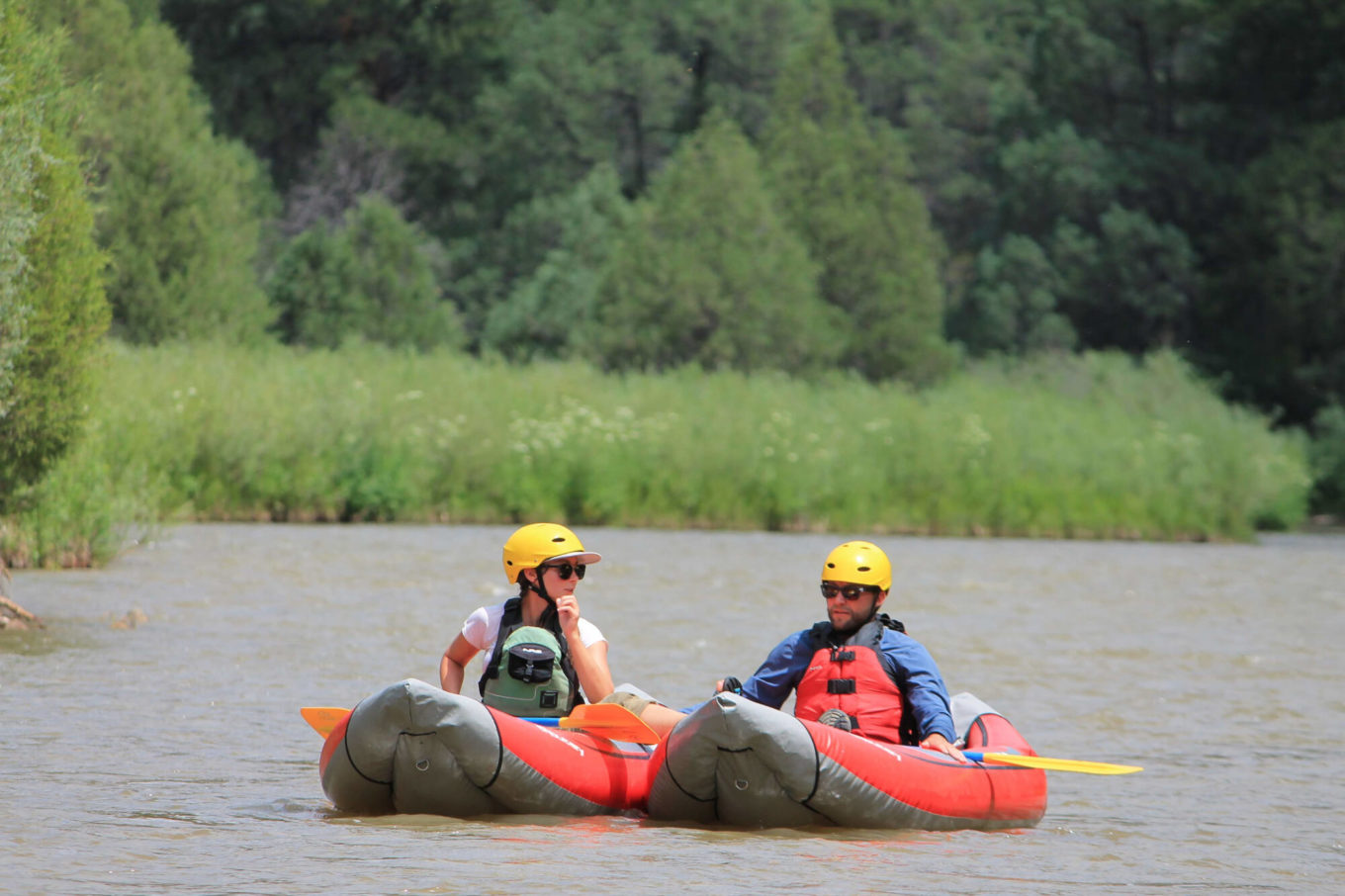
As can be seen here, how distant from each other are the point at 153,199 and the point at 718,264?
36.5 ft

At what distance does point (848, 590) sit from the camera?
833cm

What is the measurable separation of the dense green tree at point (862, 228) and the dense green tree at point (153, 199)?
42.4ft

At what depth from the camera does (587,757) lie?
7965mm

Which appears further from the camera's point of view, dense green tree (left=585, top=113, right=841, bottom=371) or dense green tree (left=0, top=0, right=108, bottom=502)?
dense green tree (left=585, top=113, right=841, bottom=371)

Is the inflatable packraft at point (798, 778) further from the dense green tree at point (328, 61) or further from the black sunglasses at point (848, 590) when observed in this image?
the dense green tree at point (328, 61)

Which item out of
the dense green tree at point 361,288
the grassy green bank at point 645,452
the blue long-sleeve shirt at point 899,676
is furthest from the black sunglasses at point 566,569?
the dense green tree at point 361,288

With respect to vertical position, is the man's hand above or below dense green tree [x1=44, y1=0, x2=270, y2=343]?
below

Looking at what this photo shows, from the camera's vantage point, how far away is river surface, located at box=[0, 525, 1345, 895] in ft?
23.3

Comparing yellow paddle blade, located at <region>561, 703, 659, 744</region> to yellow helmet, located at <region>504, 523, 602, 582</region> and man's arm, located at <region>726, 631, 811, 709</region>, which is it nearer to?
yellow helmet, located at <region>504, 523, 602, 582</region>

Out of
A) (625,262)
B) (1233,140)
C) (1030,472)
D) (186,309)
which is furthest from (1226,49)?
(186,309)

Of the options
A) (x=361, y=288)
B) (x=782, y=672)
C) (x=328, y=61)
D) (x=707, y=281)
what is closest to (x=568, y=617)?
(x=782, y=672)

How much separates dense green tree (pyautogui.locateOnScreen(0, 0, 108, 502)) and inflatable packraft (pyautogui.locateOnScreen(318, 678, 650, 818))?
21.3ft

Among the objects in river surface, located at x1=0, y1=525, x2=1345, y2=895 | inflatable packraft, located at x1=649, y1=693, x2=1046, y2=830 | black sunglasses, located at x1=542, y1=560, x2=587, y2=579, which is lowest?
river surface, located at x1=0, y1=525, x2=1345, y2=895

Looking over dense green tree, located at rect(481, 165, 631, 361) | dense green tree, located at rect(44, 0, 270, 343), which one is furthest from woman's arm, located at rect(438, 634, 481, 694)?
dense green tree, located at rect(481, 165, 631, 361)
